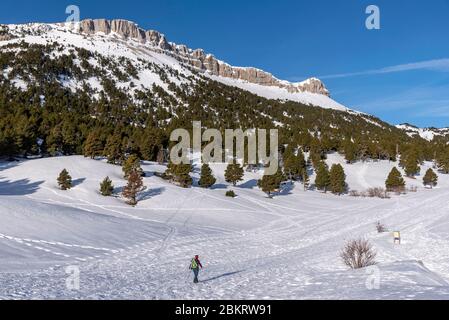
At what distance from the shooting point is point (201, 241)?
32062 mm

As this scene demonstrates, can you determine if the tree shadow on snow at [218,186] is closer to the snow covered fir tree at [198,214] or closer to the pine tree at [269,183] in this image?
the snow covered fir tree at [198,214]

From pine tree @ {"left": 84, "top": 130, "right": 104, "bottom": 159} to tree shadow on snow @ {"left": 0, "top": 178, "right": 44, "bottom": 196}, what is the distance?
16.9 metres

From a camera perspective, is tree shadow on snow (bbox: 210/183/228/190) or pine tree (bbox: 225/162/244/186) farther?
pine tree (bbox: 225/162/244/186)

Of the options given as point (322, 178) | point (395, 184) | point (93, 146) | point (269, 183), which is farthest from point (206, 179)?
point (395, 184)

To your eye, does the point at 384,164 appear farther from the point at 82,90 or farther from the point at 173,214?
the point at 82,90

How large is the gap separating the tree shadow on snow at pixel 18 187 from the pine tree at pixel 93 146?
16894mm

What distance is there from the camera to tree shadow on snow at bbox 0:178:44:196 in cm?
4775

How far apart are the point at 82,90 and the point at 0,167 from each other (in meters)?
87.8

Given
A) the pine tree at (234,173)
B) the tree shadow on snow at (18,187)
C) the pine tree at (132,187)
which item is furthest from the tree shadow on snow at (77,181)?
the pine tree at (234,173)

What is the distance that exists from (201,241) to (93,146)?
43.1 metres

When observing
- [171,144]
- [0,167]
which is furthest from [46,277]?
[171,144]

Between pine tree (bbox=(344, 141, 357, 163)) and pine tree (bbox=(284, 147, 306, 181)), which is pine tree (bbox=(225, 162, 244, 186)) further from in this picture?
pine tree (bbox=(344, 141, 357, 163))

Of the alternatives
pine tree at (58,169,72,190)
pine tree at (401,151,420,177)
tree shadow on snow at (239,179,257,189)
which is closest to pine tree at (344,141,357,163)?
pine tree at (401,151,420,177)
